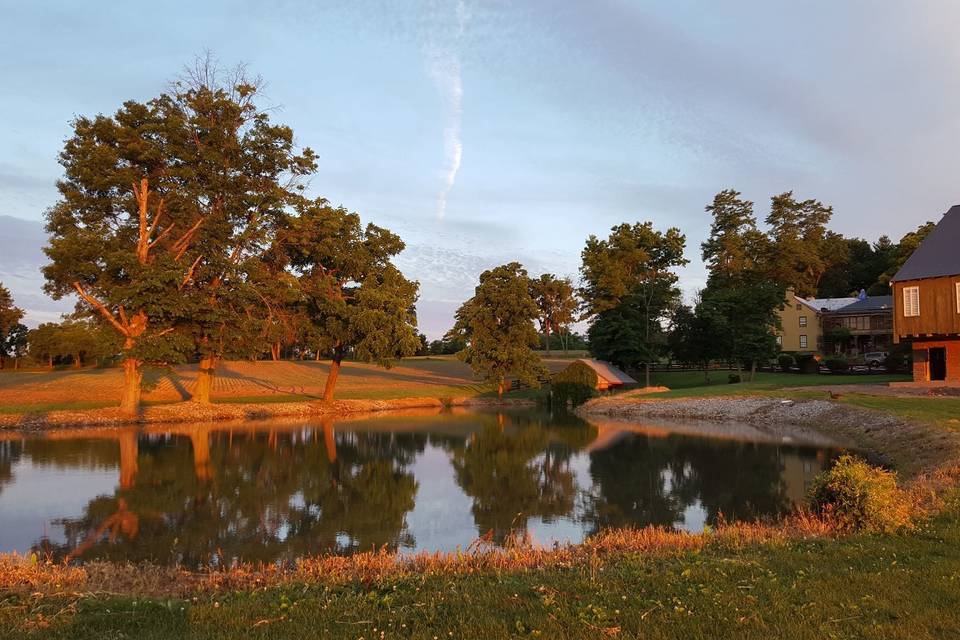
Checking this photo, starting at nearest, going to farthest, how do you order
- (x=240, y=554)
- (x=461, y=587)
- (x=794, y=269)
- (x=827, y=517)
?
(x=461, y=587) → (x=827, y=517) → (x=240, y=554) → (x=794, y=269)

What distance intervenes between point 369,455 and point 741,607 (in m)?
19.3

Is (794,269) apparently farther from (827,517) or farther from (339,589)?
(339,589)

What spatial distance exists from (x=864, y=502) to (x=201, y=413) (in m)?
33.6

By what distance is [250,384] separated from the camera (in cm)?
5191

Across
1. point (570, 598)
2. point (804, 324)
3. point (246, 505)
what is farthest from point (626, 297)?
point (570, 598)

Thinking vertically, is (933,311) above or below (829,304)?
below

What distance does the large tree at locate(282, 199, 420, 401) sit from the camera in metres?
38.4

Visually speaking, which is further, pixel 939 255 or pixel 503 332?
pixel 503 332

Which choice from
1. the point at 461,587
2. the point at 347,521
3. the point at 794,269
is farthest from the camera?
the point at 794,269

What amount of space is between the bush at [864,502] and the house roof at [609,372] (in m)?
40.3

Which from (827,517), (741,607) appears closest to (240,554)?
(741,607)

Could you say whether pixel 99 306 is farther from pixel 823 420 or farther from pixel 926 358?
pixel 926 358

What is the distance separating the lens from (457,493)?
1767 cm

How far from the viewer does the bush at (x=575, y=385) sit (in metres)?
47.7
